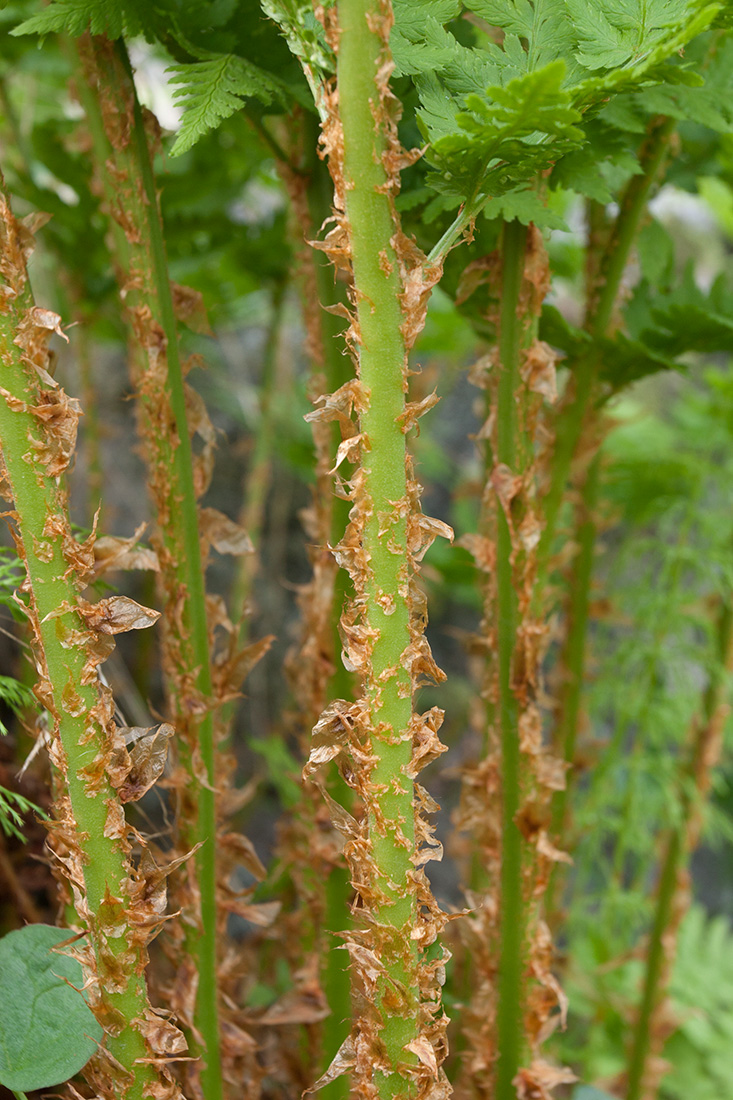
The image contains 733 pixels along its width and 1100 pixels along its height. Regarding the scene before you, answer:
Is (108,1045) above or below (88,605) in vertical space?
below

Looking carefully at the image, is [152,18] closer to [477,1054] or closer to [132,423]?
[477,1054]

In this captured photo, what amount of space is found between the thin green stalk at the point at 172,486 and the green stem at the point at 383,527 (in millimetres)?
153

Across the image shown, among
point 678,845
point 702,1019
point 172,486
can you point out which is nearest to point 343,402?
point 172,486

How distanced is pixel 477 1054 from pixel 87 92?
69cm

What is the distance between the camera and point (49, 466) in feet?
1.33

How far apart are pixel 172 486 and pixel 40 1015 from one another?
30 centimetres

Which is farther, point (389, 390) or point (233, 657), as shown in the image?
point (233, 657)

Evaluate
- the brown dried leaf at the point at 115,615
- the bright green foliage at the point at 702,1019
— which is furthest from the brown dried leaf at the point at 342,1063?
the bright green foliage at the point at 702,1019

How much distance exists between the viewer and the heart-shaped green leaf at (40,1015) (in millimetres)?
437

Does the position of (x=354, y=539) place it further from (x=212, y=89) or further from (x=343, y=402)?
(x=212, y=89)

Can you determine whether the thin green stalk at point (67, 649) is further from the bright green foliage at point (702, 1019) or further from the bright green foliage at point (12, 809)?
the bright green foliage at point (702, 1019)

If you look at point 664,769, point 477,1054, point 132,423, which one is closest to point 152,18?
point 477,1054

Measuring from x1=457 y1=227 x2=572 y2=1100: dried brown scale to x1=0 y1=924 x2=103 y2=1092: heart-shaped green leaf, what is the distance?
27 centimetres

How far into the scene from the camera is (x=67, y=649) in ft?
1.35
